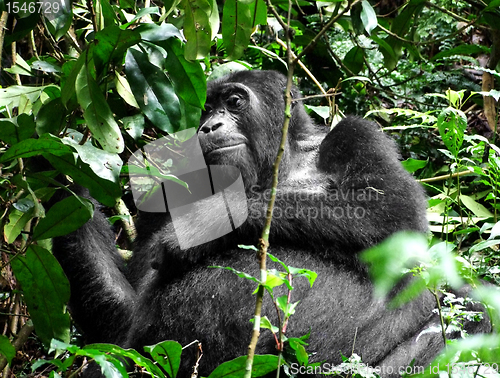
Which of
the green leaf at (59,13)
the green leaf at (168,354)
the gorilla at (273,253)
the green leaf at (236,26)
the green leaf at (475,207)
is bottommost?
the green leaf at (475,207)

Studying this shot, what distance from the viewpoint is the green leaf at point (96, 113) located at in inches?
84.5

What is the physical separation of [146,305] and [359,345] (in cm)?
119

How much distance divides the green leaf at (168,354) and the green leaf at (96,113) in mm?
750

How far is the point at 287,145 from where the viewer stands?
3711mm

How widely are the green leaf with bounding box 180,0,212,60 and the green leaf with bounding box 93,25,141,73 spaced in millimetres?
269

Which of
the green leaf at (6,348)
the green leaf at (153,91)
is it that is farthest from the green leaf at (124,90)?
the green leaf at (6,348)

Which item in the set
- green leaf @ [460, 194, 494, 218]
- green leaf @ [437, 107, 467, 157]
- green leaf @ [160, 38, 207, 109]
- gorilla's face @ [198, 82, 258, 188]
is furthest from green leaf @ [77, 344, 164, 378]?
green leaf @ [460, 194, 494, 218]

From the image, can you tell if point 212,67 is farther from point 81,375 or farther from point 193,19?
point 81,375

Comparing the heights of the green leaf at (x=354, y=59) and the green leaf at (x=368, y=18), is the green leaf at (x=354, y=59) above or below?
below

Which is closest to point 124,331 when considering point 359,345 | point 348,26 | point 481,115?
point 359,345

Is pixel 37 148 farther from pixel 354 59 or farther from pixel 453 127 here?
pixel 354 59

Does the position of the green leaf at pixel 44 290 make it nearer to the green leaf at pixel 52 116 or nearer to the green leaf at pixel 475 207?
the green leaf at pixel 52 116

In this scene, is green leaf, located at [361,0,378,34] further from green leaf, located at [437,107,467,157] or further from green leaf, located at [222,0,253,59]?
green leaf, located at [222,0,253,59]

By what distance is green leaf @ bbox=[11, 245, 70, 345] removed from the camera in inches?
98.5
